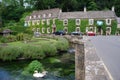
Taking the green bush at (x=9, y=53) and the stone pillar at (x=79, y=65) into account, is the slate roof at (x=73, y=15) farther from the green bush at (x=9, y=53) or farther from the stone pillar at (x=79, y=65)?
the stone pillar at (x=79, y=65)

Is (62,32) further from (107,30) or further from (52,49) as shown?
(52,49)

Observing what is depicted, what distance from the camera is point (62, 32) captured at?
2208 inches

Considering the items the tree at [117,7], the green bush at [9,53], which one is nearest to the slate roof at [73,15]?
the tree at [117,7]

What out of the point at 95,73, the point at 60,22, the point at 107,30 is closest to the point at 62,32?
the point at 60,22

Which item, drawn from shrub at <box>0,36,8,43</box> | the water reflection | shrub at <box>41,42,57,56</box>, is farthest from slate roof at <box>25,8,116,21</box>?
the water reflection

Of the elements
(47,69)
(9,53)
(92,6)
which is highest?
(92,6)

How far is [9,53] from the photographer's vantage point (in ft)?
103

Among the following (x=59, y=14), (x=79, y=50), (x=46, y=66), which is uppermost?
(x=59, y=14)

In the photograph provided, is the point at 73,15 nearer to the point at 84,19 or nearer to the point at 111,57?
the point at 84,19

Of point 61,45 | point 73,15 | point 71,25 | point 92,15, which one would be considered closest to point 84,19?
point 92,15

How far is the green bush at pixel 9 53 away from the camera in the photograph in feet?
102

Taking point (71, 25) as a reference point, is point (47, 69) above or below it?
below

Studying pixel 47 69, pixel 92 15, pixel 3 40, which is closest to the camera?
pixel 47 69

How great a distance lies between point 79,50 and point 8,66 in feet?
50.3
